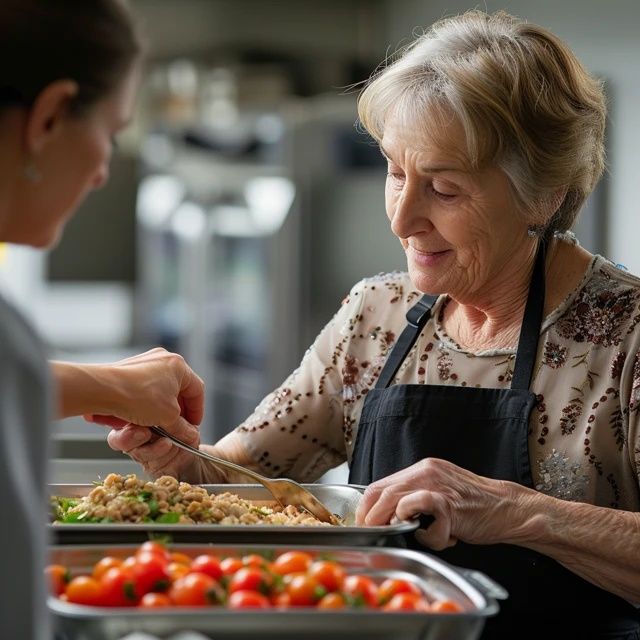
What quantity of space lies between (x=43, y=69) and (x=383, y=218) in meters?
3.51

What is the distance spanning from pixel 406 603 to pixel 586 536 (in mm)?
595

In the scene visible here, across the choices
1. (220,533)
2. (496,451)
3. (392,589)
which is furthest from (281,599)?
(496,451)

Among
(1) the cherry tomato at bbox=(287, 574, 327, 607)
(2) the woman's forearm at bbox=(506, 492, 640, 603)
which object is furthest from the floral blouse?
(1) the cherry tomato at bbox=(287, 574, 327, 607)

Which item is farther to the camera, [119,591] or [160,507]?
[160,507]

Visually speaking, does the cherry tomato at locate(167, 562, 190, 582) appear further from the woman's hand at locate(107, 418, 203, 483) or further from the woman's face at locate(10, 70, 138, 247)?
the woman's hand at locate(107, 418, 203, 483)

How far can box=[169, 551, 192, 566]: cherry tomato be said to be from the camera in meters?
1.28

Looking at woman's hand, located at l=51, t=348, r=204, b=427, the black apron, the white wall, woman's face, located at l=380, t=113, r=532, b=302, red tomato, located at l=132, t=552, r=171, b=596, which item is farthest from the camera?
the white wall

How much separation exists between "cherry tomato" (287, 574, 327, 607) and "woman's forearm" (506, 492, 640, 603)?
56 centimetres

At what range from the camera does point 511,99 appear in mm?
1872

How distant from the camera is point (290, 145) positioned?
4.83 metres

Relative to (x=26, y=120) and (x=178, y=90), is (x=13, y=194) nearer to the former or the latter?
(x=26, y=120)

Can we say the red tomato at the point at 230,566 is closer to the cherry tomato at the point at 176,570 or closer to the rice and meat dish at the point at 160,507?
the cherry tomato at the point at 176,570

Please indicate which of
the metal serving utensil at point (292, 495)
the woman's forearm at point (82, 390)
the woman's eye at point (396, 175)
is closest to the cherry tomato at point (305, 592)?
the woman's forearm at point (82, 390)

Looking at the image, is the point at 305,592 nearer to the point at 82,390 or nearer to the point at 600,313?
the point at 82,390
